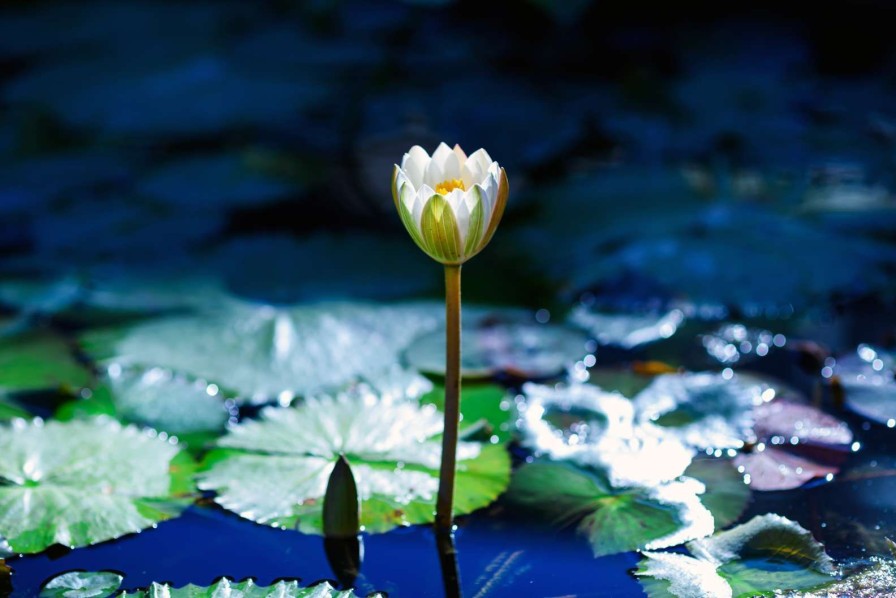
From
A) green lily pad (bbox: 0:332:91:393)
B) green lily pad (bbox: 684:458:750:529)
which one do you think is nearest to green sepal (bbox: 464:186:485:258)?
green lily pad (bbox: 684:458:750:529)

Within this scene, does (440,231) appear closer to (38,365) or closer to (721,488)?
(721,488)

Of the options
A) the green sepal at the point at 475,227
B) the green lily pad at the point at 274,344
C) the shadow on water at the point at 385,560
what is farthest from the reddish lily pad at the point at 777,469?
the green lily pad at the point at 274,344

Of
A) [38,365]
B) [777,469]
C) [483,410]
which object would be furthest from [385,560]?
[38,365]

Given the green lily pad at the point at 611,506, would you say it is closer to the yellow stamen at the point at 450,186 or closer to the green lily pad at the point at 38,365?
the yellow stamen at the point at 450,186

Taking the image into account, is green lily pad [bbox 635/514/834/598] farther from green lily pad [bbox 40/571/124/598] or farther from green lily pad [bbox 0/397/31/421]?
green lily pad [bbox 0/397/31/421]

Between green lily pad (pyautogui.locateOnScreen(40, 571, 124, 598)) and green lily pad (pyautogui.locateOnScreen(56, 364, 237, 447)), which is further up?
green lily pad (pyautogui.locateOnScreen(56, 364, 237, 447))

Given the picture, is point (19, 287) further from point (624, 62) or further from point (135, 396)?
point (624, 62)
